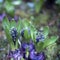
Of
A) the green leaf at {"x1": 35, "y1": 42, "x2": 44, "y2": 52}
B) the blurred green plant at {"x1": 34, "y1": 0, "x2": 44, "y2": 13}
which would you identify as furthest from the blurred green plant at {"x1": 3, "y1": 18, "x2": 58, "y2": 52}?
the blurred green plant at {"x1": 34, "y1": 0, "x2": 44, "y2": 13}

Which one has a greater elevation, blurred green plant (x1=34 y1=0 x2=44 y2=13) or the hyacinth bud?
the hyacinth bud

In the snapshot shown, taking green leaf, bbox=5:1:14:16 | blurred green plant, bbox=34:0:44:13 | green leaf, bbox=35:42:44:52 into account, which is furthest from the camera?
blurred green plant, bbox=34:0:44:13

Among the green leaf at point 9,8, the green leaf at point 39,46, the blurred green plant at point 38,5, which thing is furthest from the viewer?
the blurred green plant at point 38,5

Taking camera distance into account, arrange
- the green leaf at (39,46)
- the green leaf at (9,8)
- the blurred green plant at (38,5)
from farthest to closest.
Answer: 1. the blurred green plant at (38,5)
2. the green leaf at (9,8)
3. the green leaf at (39,46)

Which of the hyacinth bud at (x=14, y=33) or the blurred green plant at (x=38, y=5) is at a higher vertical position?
the hyacinth bud at (x=14, y=33)

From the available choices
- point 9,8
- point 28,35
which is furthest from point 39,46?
point 9,8

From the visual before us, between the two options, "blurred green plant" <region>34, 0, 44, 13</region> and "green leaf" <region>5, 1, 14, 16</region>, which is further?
"blurred green plant" <region>34, 0, 44, 13</region>

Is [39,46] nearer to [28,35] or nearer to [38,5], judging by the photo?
[28,35]

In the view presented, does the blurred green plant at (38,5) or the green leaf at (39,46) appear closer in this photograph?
the green leaf at (39,46)

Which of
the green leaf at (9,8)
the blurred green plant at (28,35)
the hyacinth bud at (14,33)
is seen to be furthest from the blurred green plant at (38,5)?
the hyacinth bud at (14,33)

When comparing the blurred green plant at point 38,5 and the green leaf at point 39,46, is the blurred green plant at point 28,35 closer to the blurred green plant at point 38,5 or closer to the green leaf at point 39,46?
the green leaf at point 39,46

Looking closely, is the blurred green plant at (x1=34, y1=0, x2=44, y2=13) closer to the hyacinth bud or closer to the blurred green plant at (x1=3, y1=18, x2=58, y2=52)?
the blurred green plant at (x1=3, y1=18, x2=58, y2=52)
